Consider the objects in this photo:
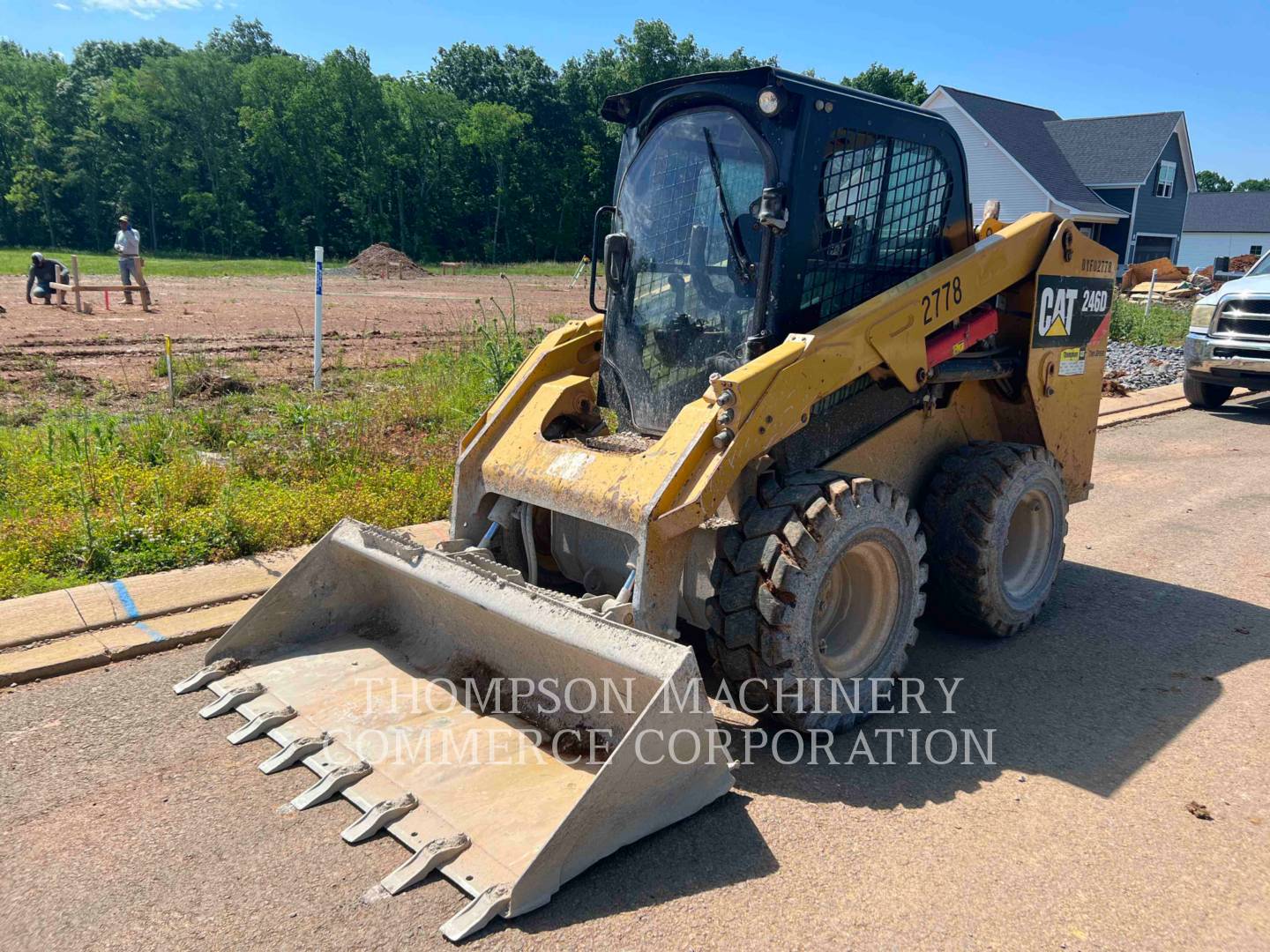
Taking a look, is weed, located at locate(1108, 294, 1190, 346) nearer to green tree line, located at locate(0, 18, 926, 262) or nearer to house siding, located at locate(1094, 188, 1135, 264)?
house siding, located at locate(1094, 188, 1135, 264)

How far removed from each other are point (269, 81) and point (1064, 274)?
211 feet

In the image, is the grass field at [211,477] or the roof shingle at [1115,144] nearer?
the grass field at [211,477]

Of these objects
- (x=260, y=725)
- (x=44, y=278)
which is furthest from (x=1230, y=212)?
(x=260, y=725)

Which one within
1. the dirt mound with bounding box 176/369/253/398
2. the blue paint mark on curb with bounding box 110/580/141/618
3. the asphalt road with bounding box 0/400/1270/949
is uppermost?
the dirt mound with bounding box 176/369/253/398

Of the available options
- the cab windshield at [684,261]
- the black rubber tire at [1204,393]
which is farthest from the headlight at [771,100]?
the black rubber tire at [1204,393]

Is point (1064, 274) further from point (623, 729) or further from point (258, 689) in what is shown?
point (258, 689)

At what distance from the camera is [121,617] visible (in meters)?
4.59

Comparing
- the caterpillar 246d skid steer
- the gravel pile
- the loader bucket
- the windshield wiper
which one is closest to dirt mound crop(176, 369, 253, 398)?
the caterpillar 246d skid steer

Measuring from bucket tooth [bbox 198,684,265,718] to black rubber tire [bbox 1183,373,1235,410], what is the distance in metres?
12.3

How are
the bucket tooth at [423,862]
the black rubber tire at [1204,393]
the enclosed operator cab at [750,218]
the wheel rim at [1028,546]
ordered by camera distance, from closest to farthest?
the bucket tooth at [423,862]
the enclosed operator cab at [750,218]
the wheel rim at [1028,546]
the black rubber tire at [1204,393]

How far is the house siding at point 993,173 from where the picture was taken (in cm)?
3584

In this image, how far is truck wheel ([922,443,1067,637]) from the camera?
457cm

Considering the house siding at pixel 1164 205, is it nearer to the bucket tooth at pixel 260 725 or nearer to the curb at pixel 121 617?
the curb at pixel 121 617

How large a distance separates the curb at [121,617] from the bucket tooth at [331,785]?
1.66 m
